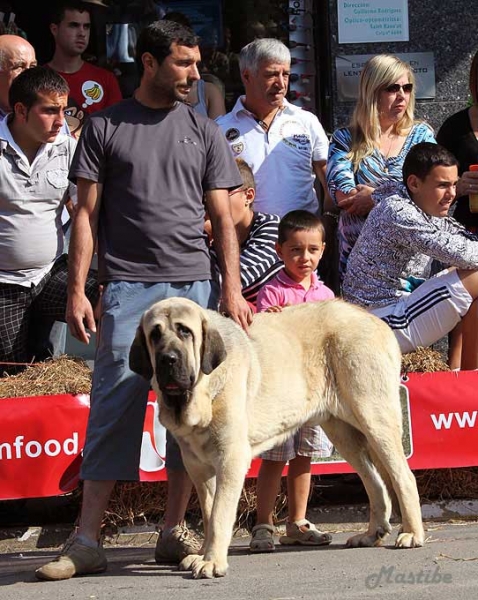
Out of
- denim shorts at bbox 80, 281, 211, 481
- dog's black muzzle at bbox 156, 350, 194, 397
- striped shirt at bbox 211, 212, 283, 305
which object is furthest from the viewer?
striped shirt at bbox 211, 212, 283, 305

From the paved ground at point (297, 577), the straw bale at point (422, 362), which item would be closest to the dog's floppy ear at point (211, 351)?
the paved ground at point (297, 577)

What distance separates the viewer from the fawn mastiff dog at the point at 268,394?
5.40m

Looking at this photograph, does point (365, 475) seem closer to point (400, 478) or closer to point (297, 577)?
point (400, 478)

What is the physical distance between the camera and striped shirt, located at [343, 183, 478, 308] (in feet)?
23.1

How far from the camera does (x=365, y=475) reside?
6.21 meters

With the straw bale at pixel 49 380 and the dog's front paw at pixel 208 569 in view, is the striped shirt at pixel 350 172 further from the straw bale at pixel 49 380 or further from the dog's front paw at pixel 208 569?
the dog's front paw at pixel 208 569

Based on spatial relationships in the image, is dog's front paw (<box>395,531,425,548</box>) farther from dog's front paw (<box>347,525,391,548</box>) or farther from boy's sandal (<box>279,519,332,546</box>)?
boy's sandal (<box>279,519,332,546</box>)

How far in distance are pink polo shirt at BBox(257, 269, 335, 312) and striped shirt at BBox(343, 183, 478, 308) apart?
1.47 feet

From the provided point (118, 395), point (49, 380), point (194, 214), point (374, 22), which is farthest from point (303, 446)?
point (374, 22)

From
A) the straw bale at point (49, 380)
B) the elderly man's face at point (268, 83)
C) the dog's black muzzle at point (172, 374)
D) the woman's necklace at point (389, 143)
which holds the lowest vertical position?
Answer: the straw bale at point (49, 380)

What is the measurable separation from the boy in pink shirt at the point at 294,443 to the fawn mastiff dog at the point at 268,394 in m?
0.26

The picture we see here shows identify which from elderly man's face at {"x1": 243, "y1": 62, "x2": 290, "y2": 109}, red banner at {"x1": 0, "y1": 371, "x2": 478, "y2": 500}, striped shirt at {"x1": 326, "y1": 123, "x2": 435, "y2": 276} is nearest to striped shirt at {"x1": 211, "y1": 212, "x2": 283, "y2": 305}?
striped shirt at {"x1": 326, "y1": 123, "x2": 435, "y2": 276}

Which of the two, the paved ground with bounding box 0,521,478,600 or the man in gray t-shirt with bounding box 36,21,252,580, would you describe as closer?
the paved ground with bounding box 0,521,478,600

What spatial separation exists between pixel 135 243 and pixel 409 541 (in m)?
2.01
